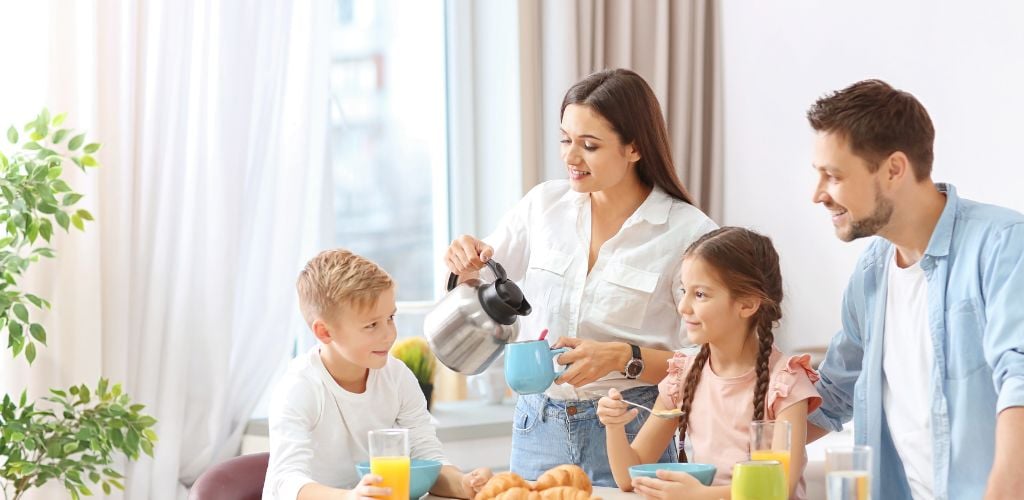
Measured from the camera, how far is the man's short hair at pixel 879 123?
189cm

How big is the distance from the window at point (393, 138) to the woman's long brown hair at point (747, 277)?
1.77 metres

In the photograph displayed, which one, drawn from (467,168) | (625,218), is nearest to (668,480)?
(625,218)

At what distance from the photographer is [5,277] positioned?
2.70m

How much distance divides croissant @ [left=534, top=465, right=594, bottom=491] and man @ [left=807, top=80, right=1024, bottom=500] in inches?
21.7

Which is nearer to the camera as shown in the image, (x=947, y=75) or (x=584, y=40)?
(x=947, y=75)

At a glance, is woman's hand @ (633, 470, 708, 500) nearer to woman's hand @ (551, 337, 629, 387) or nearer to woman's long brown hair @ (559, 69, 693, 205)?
woman's hand @ (551, 337, 629, 387)

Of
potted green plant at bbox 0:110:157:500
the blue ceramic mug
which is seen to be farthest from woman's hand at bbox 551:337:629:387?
potted green plant at bbox 0:110:157:500

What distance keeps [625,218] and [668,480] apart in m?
0.79

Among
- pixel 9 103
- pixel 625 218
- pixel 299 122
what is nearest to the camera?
pixel 625 218

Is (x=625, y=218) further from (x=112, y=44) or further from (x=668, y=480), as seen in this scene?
(x=112, y=44)

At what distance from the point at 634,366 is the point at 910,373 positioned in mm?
526

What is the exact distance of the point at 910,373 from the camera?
1978mm

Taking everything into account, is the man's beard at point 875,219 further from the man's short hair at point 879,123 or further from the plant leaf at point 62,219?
the plant leaf at point 62,219

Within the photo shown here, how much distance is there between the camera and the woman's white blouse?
2387 mm
